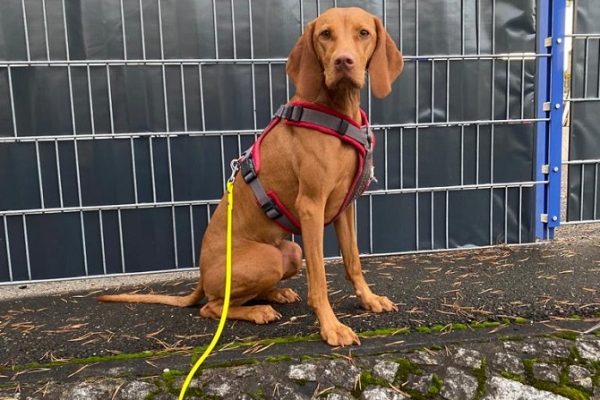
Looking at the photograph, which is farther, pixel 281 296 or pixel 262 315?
pixel 281 296

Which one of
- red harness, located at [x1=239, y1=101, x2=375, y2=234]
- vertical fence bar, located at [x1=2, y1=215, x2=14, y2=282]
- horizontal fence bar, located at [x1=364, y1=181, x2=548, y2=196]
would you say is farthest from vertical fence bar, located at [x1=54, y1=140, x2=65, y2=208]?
horizontal fence bar, located at [x1=364, y1=181, x2=548, y2=196]

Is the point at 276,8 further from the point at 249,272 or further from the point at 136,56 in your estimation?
the point at 249,272

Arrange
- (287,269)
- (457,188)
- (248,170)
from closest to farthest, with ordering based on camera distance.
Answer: (248,170), (287,269), (457,188)

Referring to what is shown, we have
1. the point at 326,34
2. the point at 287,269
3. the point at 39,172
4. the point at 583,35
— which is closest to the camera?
the point at 326,34

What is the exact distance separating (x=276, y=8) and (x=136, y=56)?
119cm

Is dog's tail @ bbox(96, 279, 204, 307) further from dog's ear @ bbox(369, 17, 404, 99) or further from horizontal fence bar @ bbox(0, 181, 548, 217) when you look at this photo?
dog's ear @ bbox(369, 17, 404, 99)

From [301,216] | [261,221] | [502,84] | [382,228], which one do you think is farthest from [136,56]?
[502,84]

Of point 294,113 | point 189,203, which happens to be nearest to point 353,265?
point 294,113

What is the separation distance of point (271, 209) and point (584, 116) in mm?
3213

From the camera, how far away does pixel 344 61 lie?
9.05 feet

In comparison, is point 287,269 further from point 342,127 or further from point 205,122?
point 205,122

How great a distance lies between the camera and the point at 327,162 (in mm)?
3021

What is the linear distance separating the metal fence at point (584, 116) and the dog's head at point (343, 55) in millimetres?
2485

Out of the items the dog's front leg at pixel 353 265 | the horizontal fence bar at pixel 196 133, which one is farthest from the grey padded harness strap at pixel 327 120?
the horizontal fence bar at pixel 196 133
